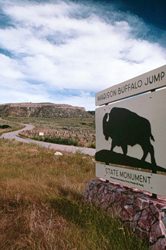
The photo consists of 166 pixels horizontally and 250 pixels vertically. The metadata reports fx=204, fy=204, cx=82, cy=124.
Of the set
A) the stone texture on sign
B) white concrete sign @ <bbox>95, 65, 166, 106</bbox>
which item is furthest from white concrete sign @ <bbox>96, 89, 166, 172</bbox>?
the stone texture on sign

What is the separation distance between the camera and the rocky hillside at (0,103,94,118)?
110175 mm

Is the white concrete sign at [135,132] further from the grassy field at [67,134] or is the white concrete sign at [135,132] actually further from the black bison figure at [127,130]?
the grassy field at [67,134]

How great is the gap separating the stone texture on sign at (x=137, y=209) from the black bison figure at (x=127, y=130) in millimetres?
528

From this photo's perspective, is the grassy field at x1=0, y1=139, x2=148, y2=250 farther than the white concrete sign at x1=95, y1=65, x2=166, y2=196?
No

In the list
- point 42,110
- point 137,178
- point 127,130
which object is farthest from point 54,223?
point 42,110

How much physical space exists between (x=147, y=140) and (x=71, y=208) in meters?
1.60

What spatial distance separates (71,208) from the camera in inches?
127

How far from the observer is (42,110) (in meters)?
113

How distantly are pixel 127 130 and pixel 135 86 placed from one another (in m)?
0.67

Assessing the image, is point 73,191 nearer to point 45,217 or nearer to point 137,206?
point 45,217

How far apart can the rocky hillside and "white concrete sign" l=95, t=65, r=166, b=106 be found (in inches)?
4126

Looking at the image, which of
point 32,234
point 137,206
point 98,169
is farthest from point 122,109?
point 32,234

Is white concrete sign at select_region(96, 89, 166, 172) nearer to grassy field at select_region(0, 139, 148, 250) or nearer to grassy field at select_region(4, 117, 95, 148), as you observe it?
grassy field at select_region(0, 139, 148, 250)

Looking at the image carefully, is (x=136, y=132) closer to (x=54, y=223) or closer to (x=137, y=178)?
(x=137, y=178)
